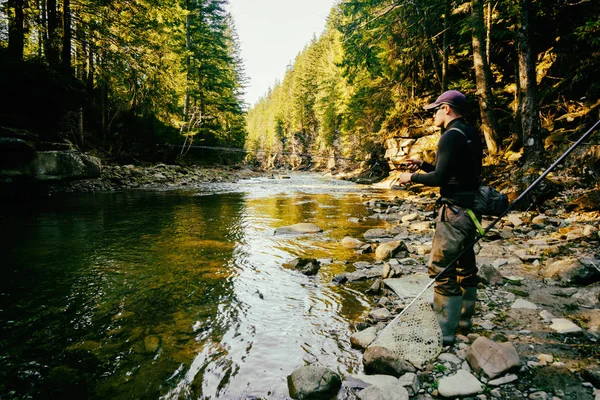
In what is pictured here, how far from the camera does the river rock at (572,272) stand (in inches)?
152

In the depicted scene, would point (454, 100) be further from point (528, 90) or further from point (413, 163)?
point (528, 90)

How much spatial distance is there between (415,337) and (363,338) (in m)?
0.52

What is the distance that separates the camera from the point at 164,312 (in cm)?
390

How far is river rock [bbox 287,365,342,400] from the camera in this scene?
2.44m

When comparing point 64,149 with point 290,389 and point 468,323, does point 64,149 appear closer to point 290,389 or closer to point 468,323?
point 290,389

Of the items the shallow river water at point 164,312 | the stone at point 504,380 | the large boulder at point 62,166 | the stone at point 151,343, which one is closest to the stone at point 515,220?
the shallow river water at point 164,312

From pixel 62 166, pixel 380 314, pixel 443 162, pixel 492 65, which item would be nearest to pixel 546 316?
pixel 380 314

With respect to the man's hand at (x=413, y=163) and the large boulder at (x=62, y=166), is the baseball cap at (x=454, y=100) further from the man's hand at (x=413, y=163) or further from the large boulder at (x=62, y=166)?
the large boulder at (x=62, y=166)

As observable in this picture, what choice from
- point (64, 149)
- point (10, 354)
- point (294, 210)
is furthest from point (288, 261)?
point (64, 149)

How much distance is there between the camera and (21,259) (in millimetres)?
5574

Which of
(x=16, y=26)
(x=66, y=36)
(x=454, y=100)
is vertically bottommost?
(x=454, y=100)

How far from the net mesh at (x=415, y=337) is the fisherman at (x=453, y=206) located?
11 centimetres

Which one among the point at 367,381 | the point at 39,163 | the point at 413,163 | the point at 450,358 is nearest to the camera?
the point at 367,381

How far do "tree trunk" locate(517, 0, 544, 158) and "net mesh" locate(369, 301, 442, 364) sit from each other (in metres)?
8.62
